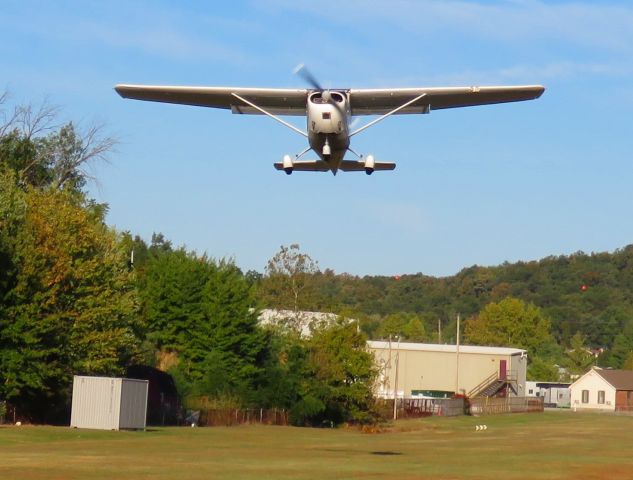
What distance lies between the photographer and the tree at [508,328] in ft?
570

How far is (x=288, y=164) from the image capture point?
30016mm

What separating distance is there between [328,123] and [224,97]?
570 cm

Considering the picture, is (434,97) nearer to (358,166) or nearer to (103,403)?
(358,166)

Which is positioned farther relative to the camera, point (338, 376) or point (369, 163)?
point (338, 376)

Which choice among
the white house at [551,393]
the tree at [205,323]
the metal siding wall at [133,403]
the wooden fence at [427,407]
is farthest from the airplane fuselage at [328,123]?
the white house at [551,393]

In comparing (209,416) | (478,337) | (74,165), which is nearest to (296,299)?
(74,165)

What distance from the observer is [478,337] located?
17312 cm

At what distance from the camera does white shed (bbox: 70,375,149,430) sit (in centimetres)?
4478

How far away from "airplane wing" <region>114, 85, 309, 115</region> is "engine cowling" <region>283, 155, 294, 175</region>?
6.13 ft

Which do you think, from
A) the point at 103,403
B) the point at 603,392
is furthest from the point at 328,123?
the point at 603,392

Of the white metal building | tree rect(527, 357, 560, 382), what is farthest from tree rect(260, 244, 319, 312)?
tree rect(527, 357, 560, 382)

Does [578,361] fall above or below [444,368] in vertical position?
above

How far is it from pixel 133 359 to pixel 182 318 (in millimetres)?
7228

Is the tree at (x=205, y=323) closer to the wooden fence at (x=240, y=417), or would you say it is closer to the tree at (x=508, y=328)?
the wooden fence at (x=240, y=417)
